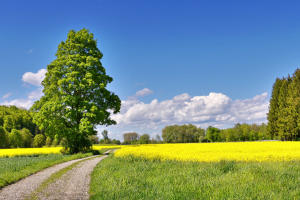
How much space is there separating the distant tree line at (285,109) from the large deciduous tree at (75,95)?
4174 centimetres

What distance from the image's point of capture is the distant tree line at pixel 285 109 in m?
51.7

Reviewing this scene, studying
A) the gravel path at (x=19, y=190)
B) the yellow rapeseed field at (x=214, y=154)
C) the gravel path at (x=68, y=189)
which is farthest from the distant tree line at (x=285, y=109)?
the gravel path at (x=19, y=190)

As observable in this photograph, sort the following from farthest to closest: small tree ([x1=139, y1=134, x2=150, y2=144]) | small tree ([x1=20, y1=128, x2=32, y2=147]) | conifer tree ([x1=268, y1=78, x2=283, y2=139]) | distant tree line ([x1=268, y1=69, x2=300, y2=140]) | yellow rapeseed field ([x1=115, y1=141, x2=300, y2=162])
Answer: small tree ([x1=139, y1=134, x2=150, y2=144]), small tree ([x1=20, y1=128, x2=32, y2=147]), conifer tree ([x1=268, y1=78, x2=283, y2=139]), distant tree line ([x1=268, y1=69, x2=300, y2=140]), yellow rapeseed field ([x1=115, y1=141, x2=300, y2=162])

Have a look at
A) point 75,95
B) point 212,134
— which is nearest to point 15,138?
point 75,95

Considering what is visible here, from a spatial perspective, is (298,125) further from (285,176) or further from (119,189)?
(119,189)

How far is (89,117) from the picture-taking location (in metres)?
27.3

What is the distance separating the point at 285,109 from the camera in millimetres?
53469

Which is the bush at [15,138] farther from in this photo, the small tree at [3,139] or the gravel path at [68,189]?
the gravel path at [68,189]

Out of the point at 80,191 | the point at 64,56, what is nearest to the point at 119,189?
the point at 80,191

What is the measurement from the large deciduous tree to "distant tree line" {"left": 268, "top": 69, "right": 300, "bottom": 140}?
41738 mm

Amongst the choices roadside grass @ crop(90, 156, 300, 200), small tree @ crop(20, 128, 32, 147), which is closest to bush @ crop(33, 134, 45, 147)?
small tree @ crop(20, 128, 32, 147)

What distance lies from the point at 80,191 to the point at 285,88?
61.4 metres

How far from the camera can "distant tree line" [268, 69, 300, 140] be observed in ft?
169

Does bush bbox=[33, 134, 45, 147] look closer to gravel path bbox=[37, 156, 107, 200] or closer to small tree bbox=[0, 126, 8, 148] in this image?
small tree bbox=[0, 126, 8, 148]
